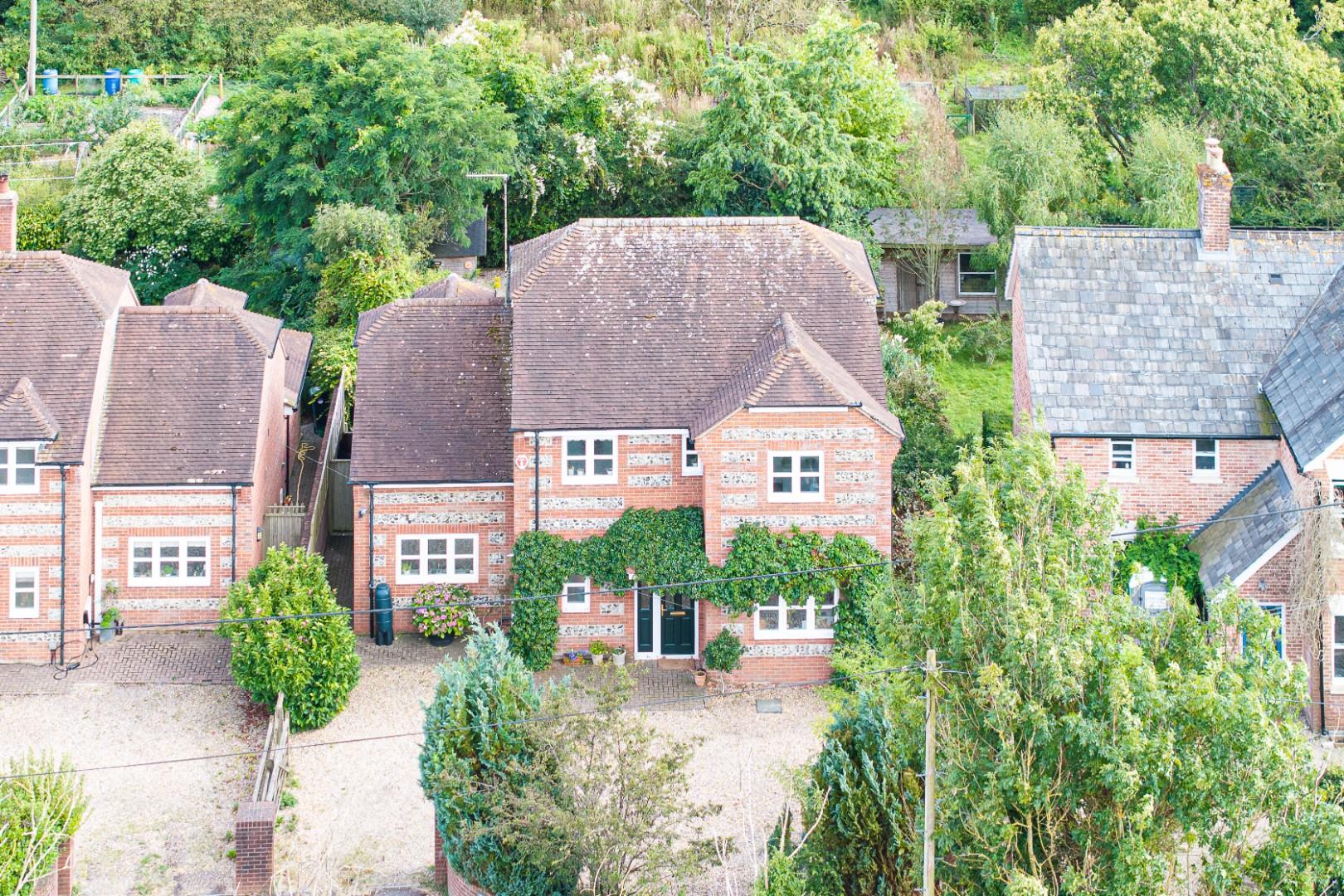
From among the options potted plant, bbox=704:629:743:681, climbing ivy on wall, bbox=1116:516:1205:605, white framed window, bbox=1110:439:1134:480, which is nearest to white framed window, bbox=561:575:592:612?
potted plant, bbox=704:629:743:681

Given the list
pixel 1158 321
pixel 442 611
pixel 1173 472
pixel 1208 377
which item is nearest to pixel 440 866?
pixel 442 611

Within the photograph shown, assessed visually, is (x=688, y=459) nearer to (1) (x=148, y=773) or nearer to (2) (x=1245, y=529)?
(2) (x=1245, y=529)

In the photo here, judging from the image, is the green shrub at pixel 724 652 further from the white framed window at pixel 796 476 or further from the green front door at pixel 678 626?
the white framed window at pixel 796 476

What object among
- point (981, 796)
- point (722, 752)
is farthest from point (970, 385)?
point (981, 796)

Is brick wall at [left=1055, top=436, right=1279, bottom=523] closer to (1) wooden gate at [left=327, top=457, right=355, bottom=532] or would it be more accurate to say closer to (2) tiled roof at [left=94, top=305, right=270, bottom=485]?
(1) wooden gate at [left=327, top=457, right=355, bottom=532]

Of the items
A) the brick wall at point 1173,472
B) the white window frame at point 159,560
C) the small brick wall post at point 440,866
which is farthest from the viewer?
the white window frame at point 159,560

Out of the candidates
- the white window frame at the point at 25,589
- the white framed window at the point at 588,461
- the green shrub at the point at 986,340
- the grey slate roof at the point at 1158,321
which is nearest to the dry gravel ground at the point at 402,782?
the white framed window at the point at 588,461

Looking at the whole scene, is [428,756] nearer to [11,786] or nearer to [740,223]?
[11,786]
